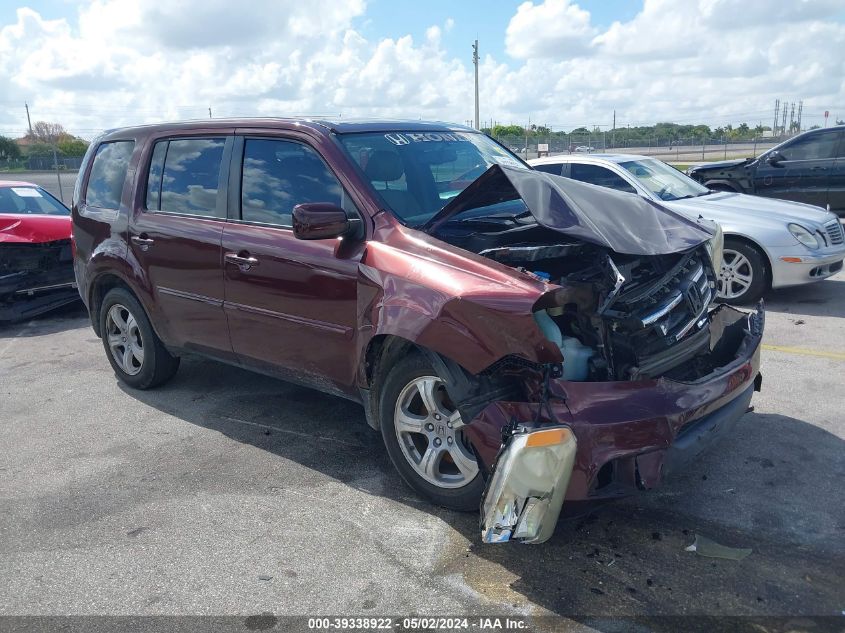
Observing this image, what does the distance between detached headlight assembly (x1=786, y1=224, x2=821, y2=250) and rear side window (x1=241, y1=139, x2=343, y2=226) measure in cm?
534

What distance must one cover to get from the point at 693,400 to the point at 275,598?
2.00m

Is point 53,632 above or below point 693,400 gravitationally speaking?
below

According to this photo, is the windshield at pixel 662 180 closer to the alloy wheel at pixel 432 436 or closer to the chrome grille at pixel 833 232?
the chrome grille at pixel 833 232

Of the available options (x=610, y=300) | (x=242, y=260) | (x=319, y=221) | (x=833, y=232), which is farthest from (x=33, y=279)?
(x=833, y=232)

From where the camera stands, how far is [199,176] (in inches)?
193

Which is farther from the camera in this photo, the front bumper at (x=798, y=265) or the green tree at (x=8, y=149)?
the green tree at (x=8, y=149)

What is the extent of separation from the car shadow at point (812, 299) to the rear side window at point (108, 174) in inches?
242

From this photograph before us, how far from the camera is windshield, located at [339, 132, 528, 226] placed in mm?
4172

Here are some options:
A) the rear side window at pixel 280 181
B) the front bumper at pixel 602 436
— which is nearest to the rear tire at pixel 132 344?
the rear side window at pixel 280 181

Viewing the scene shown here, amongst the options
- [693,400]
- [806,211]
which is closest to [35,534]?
[693,400]

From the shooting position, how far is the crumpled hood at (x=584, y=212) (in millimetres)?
3559

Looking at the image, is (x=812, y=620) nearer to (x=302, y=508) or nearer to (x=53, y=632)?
(x=302, y=508)

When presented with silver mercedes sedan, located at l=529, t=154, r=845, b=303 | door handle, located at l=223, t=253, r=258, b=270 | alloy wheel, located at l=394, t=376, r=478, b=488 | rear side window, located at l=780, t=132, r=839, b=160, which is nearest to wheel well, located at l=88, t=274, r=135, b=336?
door handle, located at l=223, t=253, r=258, b=270

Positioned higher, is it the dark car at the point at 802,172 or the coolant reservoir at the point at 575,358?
the dark car at the point at 802,172
